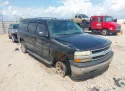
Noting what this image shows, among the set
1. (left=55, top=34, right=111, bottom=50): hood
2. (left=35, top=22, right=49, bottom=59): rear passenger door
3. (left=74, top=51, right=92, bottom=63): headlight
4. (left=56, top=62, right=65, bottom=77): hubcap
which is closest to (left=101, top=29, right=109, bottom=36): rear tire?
(left=35, top=22, right=49, bottom=59): rear passenger door

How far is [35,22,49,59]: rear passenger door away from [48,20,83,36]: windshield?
27 centimetres

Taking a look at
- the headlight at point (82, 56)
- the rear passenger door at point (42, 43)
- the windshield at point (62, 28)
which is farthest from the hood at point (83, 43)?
the rear passenger door at point (42, 43)

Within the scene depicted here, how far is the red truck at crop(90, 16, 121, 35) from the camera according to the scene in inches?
617

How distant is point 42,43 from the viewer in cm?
541

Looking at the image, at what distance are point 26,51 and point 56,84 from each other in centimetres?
420

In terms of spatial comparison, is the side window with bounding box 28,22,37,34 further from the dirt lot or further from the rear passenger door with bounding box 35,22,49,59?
the dirt lot

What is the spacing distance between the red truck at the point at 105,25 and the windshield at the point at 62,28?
11084 mm

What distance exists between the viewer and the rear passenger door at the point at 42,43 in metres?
5.15

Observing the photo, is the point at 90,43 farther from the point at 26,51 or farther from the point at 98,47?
the point at 26,51

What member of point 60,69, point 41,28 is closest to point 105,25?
point 41,28

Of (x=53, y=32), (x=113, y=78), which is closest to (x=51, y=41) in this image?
(x=53, y=32)

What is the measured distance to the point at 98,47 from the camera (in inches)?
165

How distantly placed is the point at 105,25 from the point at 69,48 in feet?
42.7

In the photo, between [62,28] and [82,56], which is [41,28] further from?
[82,56]
